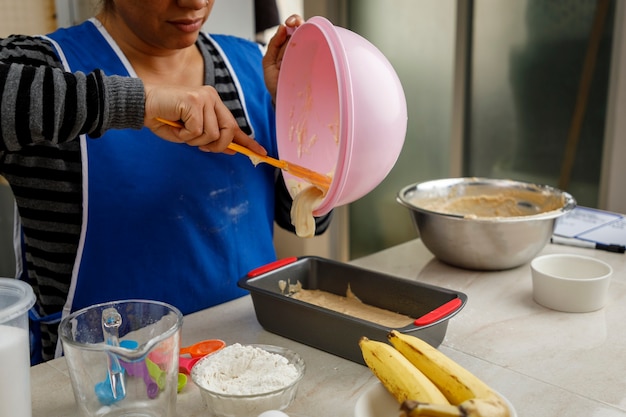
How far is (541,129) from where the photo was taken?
273 cm

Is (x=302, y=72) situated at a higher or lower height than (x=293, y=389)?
higher

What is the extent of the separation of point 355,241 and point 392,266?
207 cm

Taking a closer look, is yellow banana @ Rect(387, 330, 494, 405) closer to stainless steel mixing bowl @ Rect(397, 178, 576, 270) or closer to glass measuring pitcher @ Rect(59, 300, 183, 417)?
glass measuring pitcher @ Rect(59, 300, 183, 417)

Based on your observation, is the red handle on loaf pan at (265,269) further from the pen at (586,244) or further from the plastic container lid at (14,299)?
the pen at (586,244)

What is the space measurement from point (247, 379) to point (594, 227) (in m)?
1.18

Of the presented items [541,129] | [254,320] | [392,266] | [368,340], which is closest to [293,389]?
[368,340]

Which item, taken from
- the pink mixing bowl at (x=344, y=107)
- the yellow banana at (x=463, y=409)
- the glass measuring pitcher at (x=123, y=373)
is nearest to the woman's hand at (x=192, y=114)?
the pink mixing bowl at (x=344, y=107)

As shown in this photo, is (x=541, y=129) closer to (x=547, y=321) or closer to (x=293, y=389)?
(x=547, y=321)

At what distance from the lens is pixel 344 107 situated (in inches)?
37.1

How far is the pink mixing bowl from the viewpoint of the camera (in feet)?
3.13

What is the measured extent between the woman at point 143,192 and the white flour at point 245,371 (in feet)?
1.48

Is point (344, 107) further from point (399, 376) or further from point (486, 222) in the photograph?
point (486, 222)

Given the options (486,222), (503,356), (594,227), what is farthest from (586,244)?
(503,356)

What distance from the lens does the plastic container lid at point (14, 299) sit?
2.47ft
